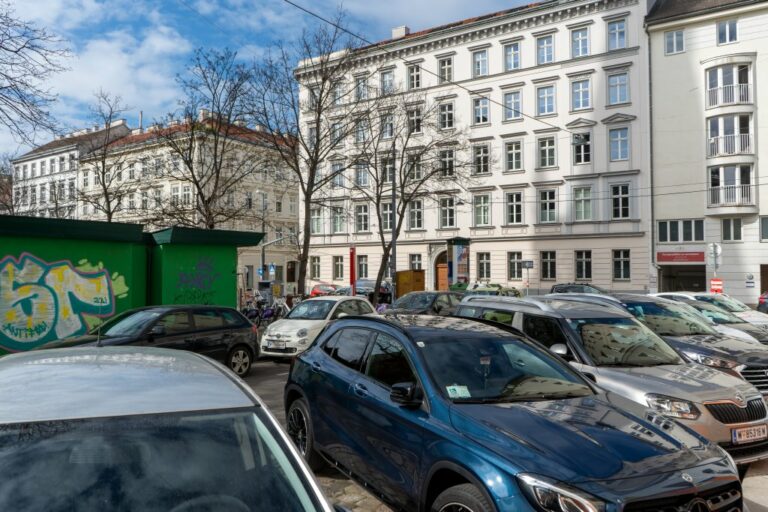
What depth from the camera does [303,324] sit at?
46.3 ft

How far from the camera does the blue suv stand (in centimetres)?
A: 315

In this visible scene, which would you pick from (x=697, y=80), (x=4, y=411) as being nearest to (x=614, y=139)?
(x=697, y=80)

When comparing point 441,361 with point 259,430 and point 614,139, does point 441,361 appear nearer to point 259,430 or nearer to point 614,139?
point 259,430

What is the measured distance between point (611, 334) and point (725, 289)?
116 feet

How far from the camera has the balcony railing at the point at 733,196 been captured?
36.7m

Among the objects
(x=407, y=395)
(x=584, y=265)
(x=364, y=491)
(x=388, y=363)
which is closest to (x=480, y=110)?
(x=584, y=265)

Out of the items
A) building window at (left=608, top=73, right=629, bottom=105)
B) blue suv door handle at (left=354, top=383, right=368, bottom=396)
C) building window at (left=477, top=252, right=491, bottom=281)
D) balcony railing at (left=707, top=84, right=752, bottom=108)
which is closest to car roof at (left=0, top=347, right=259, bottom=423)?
blue suv door handle at (left=354, top=383, right=368, bottom=396)

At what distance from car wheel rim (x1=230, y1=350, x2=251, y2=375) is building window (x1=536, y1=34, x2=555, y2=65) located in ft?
125

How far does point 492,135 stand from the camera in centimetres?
4516

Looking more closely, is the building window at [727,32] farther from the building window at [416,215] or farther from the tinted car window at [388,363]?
the tinted car window at [388,363]

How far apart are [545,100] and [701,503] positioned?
143ft

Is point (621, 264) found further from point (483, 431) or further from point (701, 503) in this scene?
point (483, 431)

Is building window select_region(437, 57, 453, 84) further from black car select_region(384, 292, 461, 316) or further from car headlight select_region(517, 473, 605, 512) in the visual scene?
car headlight select_region(517, 473, 605, 512)

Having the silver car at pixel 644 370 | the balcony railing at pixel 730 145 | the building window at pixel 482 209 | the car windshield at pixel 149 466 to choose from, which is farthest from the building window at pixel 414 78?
the car windshield at pixel 149 466
